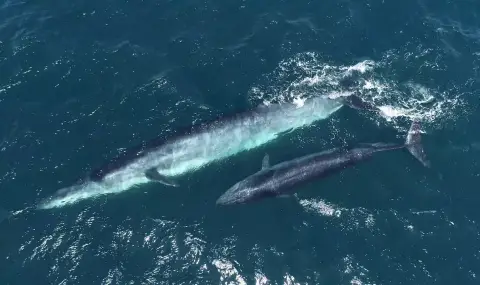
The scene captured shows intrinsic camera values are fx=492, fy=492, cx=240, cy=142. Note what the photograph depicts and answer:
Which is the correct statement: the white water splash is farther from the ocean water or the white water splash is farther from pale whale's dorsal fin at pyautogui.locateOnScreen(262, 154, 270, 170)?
pale whale's dorsal fin at pyautogui.locateOnScreen(262, 154, 270, 170)

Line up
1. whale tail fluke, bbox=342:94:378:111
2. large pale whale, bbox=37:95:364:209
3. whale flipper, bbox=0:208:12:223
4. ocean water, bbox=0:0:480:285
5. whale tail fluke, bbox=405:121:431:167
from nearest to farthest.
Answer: ocean water, bbox=0:0:480:285 → whale flipper, bbox=0:208:12:223 → large pale whale, bbox=37:95:364:209 → whale tail fluke, bbox=405:121:431:167 → whale tail fluke, bbox=342:94:378:111

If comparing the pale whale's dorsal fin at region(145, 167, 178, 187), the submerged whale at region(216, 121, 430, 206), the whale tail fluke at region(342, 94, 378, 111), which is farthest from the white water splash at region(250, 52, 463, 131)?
the pale whale's dorsal fin at region(145, 167, 178, 187)

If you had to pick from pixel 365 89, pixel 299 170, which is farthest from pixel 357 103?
pixel 299 170

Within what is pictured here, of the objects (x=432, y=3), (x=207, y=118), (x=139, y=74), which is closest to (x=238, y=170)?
(x=207, y=118)

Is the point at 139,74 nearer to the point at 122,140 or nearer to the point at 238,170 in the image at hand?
the point at 122,140

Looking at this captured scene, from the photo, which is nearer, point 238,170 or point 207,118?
point 238,170

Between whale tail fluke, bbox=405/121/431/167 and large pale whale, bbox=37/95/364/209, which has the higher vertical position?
large pale whale, bbox=37/95/364/209
